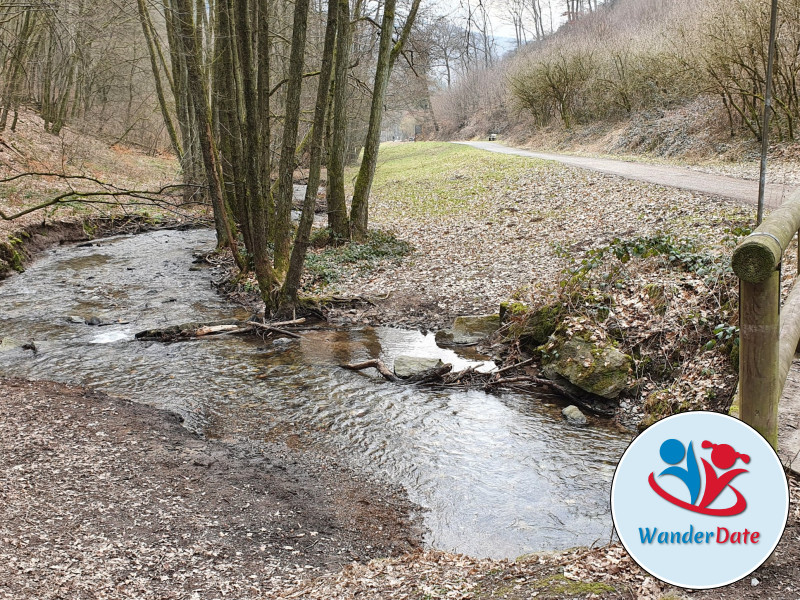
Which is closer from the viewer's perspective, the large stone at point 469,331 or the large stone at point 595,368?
the large stone at point 595,368

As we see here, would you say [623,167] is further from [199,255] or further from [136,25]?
[136,25]

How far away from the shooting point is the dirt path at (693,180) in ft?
45.6

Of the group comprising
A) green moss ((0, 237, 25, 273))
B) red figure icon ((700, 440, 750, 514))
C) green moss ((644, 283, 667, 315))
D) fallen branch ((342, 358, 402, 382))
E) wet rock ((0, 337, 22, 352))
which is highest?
green moss ((0, 237, 25, 273))

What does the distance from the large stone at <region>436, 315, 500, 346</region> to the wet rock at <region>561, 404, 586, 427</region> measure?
278 cm

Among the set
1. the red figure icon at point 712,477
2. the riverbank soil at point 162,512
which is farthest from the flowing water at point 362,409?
the red figure icon at point 712,477

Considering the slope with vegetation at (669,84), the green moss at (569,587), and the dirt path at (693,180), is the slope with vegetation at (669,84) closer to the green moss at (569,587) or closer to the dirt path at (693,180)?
the dirt path at (693,180)

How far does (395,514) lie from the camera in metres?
5.48

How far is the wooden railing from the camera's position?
2.59m

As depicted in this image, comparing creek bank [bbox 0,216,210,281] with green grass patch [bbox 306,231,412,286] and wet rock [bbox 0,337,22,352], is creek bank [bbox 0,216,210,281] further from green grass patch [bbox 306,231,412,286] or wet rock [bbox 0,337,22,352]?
wet rock [bbox 0,337,22,352]

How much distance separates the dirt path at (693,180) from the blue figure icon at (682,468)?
11.0 metres

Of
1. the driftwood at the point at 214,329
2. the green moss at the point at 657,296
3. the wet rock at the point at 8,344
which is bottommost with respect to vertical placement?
the driftwood at the point at 214,329

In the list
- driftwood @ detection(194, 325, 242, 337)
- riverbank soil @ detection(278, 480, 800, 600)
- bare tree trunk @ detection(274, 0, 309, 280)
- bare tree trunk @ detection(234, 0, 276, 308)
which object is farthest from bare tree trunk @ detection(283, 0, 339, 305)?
riverbank soil @ detection(278, 480, 800, 600)

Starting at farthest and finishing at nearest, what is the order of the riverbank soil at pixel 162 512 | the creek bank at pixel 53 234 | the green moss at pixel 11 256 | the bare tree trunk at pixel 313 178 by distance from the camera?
1. the creek bank at pixel 53 234
2. the green moss at pixel 11 256
3. the bare tree trunk at pixel 313 178
4. the riverbank soil at pixel 162 512

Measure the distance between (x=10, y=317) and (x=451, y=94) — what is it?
2402 inches
